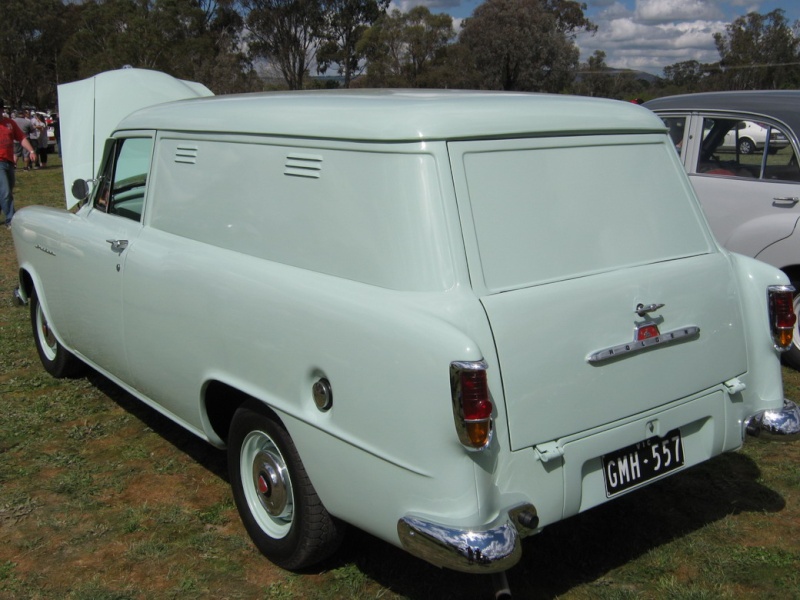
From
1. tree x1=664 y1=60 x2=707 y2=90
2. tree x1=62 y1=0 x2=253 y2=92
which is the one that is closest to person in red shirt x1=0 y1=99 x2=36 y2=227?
tree x1=62 y1=0 x2=253 y2=92

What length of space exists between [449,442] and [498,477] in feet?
0.70

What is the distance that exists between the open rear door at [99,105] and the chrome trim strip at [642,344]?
620 cm

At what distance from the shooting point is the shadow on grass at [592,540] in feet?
10.3

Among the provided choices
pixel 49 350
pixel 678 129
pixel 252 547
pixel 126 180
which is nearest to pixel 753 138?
pixel 678 129

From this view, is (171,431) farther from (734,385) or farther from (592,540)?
(734,385)

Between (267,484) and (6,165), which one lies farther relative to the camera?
(6,165)

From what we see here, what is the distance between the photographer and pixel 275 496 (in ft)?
10.5

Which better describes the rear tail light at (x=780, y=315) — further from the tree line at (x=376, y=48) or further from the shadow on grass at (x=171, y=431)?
the tree line at (x=376, y=48)

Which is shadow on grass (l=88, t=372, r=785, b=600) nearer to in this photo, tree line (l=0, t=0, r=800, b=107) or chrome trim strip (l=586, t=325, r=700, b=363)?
chrome trim strip (l=586, t=325, r=700, b=363)

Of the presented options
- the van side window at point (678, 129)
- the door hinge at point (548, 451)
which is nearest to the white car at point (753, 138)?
the van side window at point (678, 129)

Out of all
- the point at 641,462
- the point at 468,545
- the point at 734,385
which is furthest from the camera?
the point at 734,385

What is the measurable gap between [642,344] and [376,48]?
5057cm

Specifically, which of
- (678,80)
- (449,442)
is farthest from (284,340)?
(678,80)

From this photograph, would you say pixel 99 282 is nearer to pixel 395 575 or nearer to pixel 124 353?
pixel 124 353
